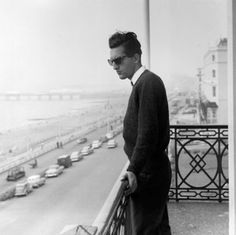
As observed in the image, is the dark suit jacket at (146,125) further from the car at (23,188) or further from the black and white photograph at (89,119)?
the car at (23,188)

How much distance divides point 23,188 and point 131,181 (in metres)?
0.52

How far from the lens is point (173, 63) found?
11.6ft

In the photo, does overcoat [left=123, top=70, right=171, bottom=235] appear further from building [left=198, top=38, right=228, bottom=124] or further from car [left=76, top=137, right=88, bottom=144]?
building [left=198, top=38, right=228, bottom=124]

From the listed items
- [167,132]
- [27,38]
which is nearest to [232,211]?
[167,132]

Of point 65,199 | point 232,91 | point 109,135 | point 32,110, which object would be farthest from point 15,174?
point 232,91

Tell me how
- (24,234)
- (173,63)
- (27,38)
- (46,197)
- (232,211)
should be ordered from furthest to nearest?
(173,63) < (232,211) < (46,197) < (27,38) < (24,234)

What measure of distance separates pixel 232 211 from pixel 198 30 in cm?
178

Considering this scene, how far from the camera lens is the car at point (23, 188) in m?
1.68

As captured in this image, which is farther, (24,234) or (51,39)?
(51,39)

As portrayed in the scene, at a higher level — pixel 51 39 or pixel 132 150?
pixel 51 39

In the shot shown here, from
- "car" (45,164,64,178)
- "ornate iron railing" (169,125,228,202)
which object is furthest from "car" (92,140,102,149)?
"ornate iron railing" (169,125,228,202)

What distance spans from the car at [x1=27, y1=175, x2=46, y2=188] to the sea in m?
0.28

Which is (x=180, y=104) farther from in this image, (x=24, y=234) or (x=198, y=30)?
(x=24, y=234)

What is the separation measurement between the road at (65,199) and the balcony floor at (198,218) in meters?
1.00
